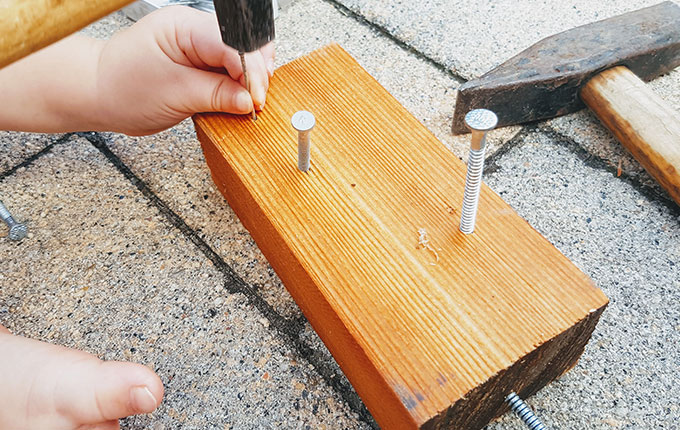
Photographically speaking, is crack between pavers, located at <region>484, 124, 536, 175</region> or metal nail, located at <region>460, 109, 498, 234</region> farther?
crack between pavers, located at <region>484, 124, 536, 175</region>

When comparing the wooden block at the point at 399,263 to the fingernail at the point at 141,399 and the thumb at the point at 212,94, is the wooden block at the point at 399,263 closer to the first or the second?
the thumb at the point at 212,94

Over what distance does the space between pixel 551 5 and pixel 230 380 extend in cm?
154

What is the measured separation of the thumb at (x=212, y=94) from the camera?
3.97 ft

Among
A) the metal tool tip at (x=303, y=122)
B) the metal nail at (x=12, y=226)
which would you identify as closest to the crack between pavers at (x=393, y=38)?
the metal tool tip at (x=303, y=122)

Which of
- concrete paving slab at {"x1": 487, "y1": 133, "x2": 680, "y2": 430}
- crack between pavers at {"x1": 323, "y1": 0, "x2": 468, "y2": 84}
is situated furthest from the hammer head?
crack between pavers at {"x1": 323, "y1": 0, "x2": 468, "y2": 84}

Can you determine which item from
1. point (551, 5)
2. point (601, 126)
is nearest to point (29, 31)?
point (601, 126)

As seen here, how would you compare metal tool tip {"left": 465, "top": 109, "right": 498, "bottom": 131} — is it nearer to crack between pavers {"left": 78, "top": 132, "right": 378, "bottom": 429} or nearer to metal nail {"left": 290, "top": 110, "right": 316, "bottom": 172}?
metal nail {"left": 290, "top": 110, "right": 316, "bottom": 172}

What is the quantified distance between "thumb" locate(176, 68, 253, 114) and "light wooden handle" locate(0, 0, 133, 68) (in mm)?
529

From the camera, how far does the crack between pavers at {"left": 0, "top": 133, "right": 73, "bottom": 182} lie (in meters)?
1.49

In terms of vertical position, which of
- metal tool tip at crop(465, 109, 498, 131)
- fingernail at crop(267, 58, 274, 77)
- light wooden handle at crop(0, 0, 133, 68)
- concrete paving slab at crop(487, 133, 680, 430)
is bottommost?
concrete paving slab at crop(487, 133, 680, 430)

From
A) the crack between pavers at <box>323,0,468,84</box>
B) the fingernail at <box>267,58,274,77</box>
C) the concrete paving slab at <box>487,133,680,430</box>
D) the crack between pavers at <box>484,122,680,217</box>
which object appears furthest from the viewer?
the crack between pavers at <box>323,0,468,84</box>

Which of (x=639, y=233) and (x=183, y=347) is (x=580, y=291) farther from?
(x=183, y=347)

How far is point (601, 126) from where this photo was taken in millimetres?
1571

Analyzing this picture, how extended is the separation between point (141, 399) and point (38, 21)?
60cm
